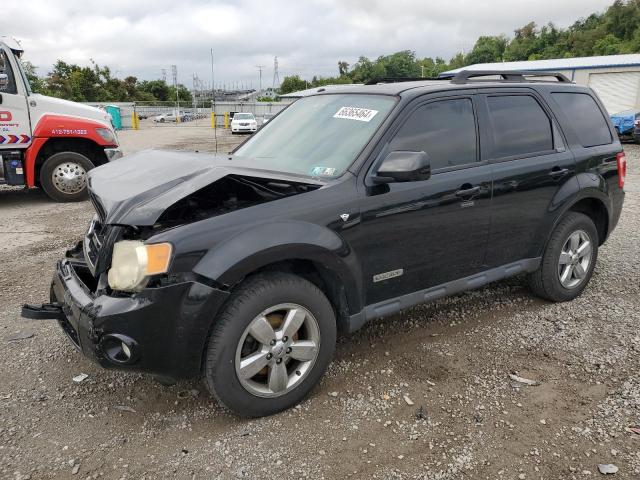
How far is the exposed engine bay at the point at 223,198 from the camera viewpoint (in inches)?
105

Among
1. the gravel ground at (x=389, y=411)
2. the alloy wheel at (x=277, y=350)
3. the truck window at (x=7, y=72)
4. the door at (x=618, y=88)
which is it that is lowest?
the gravel ground at (x=389, y=411)

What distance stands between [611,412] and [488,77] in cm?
278

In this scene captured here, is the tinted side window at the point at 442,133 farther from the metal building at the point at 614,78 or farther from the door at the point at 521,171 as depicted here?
the metal building at the point at 614,78

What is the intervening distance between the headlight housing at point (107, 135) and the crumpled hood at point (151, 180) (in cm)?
596

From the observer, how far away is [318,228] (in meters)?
2.88

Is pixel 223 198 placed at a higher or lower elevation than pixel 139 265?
higher

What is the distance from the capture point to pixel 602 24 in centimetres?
7075

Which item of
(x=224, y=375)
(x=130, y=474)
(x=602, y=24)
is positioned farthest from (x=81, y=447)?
(x=602, y=24)

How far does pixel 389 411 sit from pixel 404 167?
141cm

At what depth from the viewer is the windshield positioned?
328 centimetres

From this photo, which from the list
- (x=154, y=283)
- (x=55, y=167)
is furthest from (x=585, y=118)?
(x=55, y=167)

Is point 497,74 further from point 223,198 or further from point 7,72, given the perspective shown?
point 7,72

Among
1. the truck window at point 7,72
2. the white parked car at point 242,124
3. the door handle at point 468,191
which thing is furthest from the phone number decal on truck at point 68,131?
the white parked car at point 242,124

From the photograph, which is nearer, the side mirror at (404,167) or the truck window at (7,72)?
the side mirror at (404,167)
